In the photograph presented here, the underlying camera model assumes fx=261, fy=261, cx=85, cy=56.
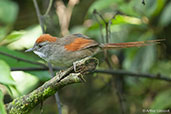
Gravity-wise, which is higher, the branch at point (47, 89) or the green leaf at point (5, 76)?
the green leaf at point (5, 76)

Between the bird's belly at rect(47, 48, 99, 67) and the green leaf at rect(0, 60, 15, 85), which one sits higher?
the green leaf at rect(0, 60, 15, 85)

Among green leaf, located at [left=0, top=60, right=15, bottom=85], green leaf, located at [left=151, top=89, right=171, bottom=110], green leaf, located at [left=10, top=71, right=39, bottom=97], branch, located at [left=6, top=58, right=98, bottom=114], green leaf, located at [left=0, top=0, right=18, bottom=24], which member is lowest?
green leaf, located at [left=151, top=89, right=171, bottom=110]

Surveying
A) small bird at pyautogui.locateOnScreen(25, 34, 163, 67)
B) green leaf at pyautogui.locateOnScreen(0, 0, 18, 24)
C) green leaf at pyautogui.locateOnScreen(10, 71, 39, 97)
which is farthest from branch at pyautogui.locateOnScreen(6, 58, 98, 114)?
green leaf at pyautogui.locateOnScreen(0, 0, 18, 24)

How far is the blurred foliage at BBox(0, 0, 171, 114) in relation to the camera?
3.79 m

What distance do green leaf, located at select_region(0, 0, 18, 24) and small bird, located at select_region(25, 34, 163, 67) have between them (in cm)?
172

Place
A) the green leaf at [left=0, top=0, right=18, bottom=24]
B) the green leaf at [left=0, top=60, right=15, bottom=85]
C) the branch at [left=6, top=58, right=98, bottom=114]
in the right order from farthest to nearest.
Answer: the green leaf at [left=0, top=0, right=18, bottom=24]
the branch at [left=6, top=58, right=98, bottom=114]
the green leaf at [left=0, top=60, right=15, bottom=85]

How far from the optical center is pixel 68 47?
11.0 feet

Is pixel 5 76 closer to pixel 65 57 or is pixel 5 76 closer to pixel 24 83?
pixel 65 57

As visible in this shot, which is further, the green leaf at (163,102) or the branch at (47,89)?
the green leaf at (163,102)

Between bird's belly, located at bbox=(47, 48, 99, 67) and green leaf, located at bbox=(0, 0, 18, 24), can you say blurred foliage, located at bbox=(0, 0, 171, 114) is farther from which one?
bird's belly, located at bbox=(47, 48, 99, 67)

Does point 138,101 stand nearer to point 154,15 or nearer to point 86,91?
point 86,91

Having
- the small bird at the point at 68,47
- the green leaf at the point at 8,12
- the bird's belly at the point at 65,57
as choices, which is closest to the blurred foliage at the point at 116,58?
the green leaf at the point at 8,12

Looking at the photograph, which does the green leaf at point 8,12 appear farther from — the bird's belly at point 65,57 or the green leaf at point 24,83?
the bird's belly at point 65,57

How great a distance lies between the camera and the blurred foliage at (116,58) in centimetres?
379
